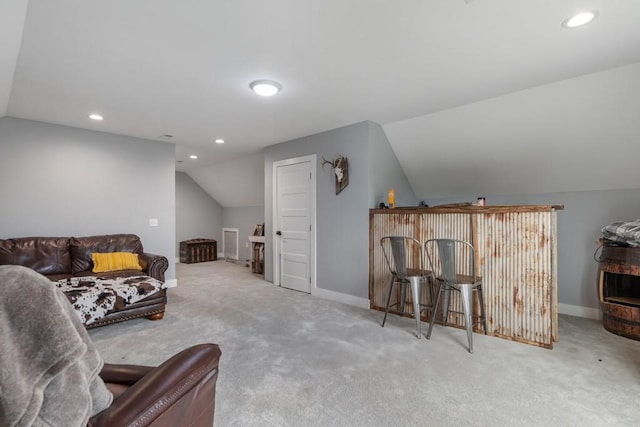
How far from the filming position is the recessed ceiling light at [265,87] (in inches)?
109

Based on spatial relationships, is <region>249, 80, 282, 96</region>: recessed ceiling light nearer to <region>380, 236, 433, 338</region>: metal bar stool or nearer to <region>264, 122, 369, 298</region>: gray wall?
<region>264, 122, 369, 298</region>: gray wall

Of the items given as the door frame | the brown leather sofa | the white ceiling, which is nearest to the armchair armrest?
the white ceiling

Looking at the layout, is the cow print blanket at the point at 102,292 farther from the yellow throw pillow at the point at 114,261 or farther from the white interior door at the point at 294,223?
the white interior door at the point at 294,223

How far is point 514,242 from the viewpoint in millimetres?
2928

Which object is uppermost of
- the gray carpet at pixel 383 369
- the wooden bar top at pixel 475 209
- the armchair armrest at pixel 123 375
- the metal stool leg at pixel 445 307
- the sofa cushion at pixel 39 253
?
the wooden bar top at pixel 475 209

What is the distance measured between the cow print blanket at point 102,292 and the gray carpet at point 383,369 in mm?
252

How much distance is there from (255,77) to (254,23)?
759 mm

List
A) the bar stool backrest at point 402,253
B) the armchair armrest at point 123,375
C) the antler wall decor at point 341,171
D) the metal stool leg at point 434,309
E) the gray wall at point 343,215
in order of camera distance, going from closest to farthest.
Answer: the armchair armrest at point 123,375 → the metal stool leg at point 434,309 → the bar stool backrest at point 402,253 → the gray wall at point 343,215 → the antler wall decor at point 341,171

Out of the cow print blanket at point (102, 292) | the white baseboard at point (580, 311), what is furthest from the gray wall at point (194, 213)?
the white baseboard at point (580, 311)

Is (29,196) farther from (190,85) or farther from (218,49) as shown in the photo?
(218,49)

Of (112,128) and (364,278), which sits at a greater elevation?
(112,128)

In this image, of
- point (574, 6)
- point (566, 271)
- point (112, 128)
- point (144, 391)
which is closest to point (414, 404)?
point (144, 391)

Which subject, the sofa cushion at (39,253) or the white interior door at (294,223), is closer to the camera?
the sofa cushion at (39,253)

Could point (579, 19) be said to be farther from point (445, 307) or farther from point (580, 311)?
point (580, 311)
